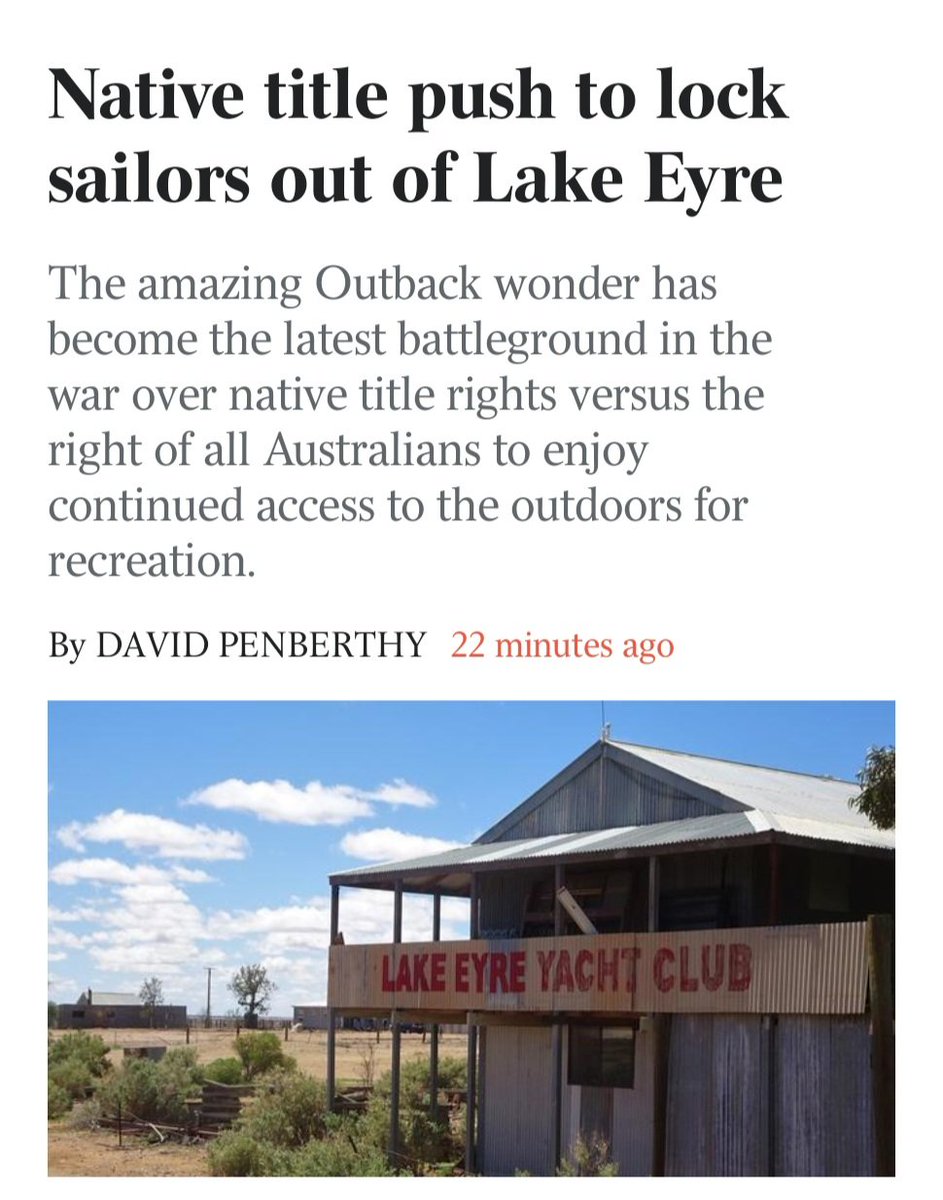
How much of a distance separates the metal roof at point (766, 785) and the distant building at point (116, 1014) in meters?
81.4

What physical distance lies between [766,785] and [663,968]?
689 centimetres

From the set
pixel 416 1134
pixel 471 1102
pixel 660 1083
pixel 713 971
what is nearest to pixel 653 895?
pixel 713 971

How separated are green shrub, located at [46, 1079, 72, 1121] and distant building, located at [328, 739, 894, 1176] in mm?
16871

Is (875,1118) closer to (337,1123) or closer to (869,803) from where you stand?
(869,803)

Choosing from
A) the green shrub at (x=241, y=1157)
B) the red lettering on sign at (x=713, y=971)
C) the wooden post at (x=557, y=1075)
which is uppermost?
the red lettering on sign at (x=713, y=971)

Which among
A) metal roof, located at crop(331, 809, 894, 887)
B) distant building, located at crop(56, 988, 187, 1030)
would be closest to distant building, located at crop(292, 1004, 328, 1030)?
distant building, located at crop(56, 988, 187, 1030)

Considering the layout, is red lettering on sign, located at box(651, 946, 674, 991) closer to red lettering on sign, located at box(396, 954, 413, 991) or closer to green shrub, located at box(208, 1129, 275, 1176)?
red lettering on sign, located at box(396, 954, 413, 991)

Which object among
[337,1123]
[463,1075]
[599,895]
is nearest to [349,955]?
[337,1123]

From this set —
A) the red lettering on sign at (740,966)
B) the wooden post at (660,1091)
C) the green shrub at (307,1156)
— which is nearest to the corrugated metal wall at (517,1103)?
the green shrub at (307,1156)

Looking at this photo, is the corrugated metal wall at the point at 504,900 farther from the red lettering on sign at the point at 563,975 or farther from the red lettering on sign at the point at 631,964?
the red lettering on sign at the point at 631,964

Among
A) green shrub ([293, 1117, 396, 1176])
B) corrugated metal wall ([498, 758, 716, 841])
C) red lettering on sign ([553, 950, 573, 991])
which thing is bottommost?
green shrub ([293, 1117, 396, 1176])

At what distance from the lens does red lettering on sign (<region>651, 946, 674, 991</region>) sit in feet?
78.9

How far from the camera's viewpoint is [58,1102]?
1770 inches

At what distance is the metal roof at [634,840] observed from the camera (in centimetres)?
2402
